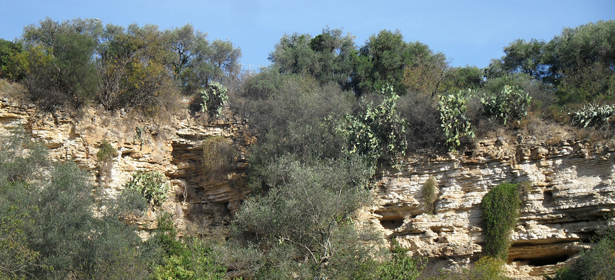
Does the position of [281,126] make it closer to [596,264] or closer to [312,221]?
[312,221]

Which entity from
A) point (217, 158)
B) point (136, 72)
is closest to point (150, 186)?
point (217, 158)

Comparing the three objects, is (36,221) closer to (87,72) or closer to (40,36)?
(87,72)

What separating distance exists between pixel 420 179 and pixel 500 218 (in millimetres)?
3300

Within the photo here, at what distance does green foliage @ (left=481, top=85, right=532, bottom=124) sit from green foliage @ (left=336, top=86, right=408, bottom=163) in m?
3.44

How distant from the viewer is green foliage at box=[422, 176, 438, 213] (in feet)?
59.6

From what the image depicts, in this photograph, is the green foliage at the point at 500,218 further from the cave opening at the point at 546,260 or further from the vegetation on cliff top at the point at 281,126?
the cave opening at the point at 546,260

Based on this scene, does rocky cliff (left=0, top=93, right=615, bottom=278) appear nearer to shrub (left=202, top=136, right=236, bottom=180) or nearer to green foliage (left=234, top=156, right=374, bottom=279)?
shrub (left=202, top=136, right=236, bottom=180)

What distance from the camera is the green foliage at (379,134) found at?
1923cm

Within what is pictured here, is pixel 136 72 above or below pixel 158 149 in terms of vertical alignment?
above

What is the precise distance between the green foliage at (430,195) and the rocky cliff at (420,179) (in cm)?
16

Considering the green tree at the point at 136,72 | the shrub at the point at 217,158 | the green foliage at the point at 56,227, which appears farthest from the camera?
the shrub at the point at 217,158

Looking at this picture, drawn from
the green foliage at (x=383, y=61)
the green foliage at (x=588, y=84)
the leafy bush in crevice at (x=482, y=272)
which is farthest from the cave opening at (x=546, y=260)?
the green foliage at (x=383, y=61)

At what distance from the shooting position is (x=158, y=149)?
69.3 ft

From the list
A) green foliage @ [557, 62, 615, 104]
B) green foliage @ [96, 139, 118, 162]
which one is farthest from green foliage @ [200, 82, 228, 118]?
green foliage @ [557, 62, 615, 104]
